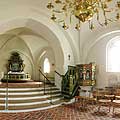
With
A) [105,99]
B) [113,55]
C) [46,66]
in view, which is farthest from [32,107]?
[46,66]

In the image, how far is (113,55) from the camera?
13117 mm

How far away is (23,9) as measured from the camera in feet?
37.6

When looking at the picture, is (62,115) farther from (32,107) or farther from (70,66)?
(70,66)

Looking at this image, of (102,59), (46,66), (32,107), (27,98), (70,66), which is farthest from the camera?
(46,66)

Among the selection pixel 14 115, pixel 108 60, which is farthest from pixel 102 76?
pixel 14 115

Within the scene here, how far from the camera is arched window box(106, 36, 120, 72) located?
42.5 ft

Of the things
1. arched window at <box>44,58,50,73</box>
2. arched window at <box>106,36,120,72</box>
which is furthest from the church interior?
arched window at <box>44,58,50,73</box>

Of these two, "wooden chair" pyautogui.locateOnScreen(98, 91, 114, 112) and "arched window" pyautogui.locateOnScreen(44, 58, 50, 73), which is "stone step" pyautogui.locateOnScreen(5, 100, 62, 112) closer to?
"wooden chair" pyautogui.locateOnScreen(98, 91, 114, 112)

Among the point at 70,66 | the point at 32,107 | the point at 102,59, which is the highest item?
the point at 102,59

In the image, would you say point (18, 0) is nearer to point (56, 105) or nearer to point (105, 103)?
point (56, 105)

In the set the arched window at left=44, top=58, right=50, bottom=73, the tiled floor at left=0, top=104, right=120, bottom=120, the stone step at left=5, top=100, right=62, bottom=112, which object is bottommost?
the tiled floor at left=0, top=104, right=120, bottom=120

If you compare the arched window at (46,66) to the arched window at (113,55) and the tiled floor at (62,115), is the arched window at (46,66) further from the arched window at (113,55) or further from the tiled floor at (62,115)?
the tiled floor at (62,115)

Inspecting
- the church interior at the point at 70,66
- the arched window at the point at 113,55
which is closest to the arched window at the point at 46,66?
the church interior at the point at 70,66

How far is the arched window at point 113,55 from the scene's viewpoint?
1294cm
